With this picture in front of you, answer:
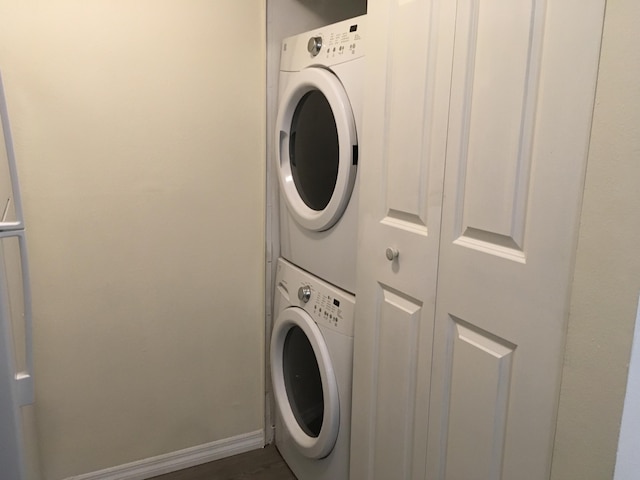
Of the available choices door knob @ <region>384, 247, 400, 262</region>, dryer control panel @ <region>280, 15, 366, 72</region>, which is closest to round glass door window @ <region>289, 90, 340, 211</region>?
dryer control panel @ <region>280, 15, 366, 72</region>

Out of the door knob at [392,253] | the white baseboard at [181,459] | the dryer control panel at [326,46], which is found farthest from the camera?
the white baseboard at [181,459]

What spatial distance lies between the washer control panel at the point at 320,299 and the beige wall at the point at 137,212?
0.23 metres

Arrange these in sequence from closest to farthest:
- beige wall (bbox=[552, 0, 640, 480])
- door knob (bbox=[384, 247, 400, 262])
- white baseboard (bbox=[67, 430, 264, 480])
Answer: beige wall (bbox=[552, 0, 640, 480]) < door knob (bbox=[384, 247, 400, 262]) < white baseboard (bbox=[67, 430, 264, 480])

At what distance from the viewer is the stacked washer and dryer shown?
4.88 ft

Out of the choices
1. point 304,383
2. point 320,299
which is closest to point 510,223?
point 320,299

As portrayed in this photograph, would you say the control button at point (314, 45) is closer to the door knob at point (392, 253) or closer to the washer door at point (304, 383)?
the door knob at point (392, 253)

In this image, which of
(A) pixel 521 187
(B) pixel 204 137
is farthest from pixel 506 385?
(B) pixel 204 137

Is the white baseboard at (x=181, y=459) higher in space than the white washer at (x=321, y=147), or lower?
lower

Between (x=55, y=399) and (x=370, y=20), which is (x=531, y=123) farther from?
(x=55, y=399)

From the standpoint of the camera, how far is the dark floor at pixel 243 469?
1.99 m

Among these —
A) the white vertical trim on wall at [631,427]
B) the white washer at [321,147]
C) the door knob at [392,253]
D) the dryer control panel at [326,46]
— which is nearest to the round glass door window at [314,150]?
the white washer at [321,147]

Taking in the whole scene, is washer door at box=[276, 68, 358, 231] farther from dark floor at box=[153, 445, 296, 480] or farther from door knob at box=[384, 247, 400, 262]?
dark floor at box=[153, 445, 296, 480]

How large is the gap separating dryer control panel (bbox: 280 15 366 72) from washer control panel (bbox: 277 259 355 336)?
695 mm

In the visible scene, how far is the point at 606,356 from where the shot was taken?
796mm
